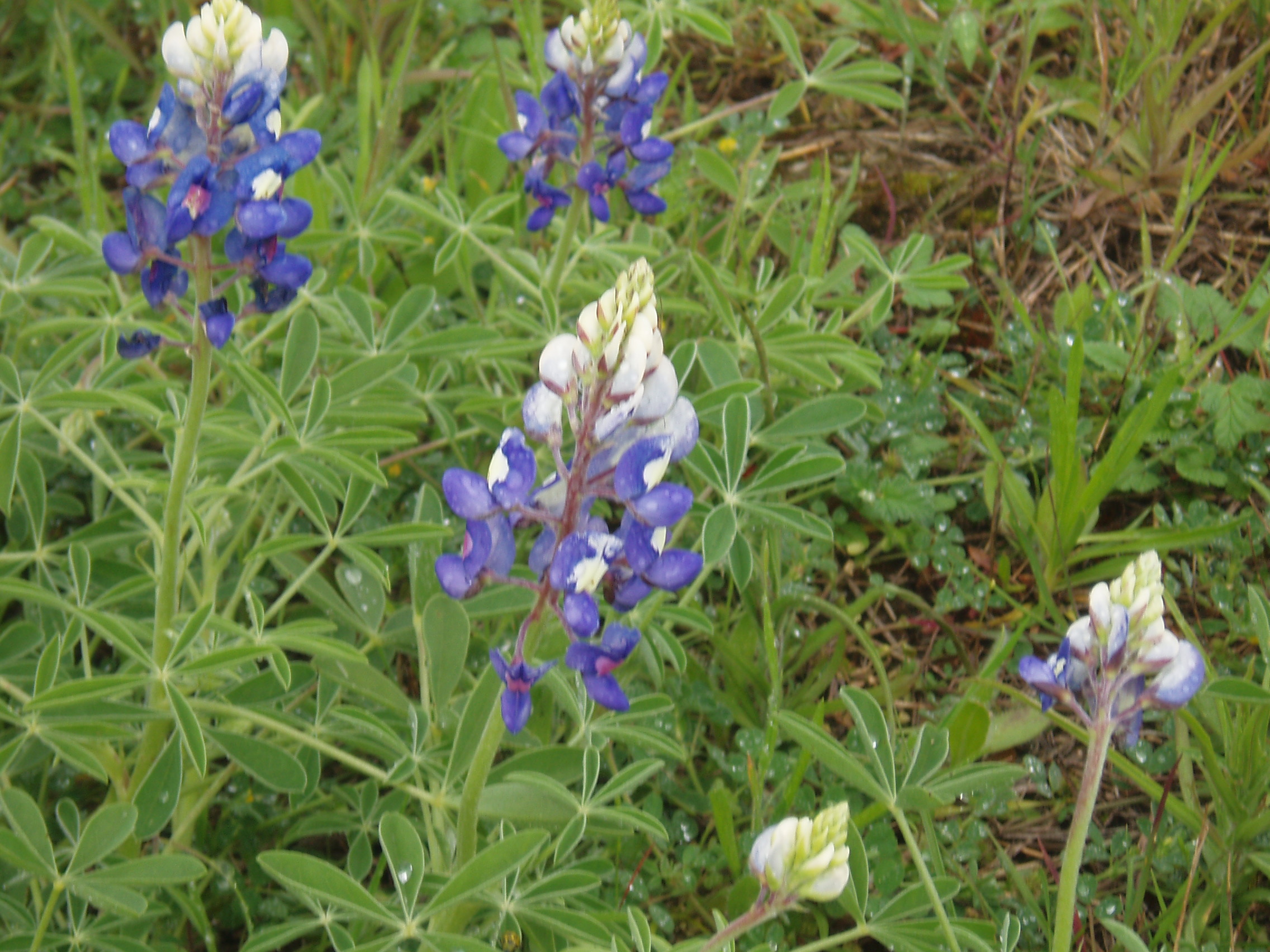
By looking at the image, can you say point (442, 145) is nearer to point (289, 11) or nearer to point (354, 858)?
point (289, 11)

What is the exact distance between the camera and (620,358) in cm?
147

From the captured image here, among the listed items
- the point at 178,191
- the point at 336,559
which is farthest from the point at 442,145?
the point at 178,191

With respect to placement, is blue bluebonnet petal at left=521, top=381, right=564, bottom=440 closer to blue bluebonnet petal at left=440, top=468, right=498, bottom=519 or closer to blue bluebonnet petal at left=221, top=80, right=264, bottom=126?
blue bluebonnet petal at left=440, top=468, right=498, bottom=519

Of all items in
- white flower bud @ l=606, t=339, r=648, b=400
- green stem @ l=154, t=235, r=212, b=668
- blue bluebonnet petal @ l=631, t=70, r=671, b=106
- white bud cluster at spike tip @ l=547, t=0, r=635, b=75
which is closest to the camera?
white flower bud @ l=606, t=339, r=648, b=400

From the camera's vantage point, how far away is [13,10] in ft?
12.7

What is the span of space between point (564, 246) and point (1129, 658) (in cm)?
159

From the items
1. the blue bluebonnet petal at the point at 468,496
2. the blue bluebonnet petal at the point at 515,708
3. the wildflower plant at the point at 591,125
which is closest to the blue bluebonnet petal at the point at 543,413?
the blue bluebonnet petal at the point at 468,496

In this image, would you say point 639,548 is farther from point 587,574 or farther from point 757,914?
point 757,914

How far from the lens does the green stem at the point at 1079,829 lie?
164cm

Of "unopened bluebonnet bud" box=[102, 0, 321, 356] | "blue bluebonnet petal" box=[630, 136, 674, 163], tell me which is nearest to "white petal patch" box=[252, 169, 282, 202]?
"unopened bluebonnet bud" box=[102, 0, 321, 356]

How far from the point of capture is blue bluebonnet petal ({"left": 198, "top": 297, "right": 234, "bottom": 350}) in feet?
5.75

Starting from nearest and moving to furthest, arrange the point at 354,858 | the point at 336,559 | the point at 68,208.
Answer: the point at 354,858 < the point at 336,559 < the point at 68,208

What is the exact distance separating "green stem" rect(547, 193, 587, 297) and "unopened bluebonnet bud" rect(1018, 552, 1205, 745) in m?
1.46

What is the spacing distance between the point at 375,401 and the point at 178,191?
0.76 m
